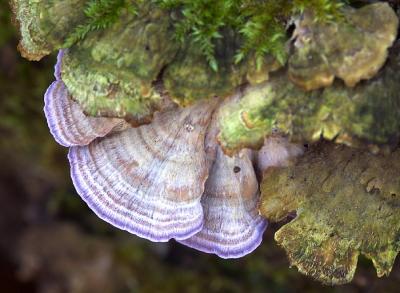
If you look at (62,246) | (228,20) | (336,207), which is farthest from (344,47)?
(62,246)

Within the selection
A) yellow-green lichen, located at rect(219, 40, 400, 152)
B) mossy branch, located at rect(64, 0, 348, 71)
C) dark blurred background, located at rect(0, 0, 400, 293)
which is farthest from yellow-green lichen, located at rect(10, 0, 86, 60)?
dark blurred background, located at rect(0, 0, 400, 293)

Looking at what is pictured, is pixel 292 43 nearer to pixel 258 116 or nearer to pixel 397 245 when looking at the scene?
pixel 258 116

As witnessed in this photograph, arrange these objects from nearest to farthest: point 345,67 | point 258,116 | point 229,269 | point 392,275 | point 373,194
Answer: point 345,67, point 258,116, point 373,194, point 392,275, point 229,269

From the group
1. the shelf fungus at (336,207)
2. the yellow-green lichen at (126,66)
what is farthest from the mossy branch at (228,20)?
the shelf fungus at (336,207)

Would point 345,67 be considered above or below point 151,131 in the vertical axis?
above

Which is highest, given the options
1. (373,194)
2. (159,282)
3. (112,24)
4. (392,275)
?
(112,24)

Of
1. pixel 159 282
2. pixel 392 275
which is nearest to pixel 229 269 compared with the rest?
pixel 159 282

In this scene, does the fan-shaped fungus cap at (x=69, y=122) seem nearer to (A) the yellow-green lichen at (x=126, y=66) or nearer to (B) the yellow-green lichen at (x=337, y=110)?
(A) the yellow-green lichen at (x=126, y=66)
